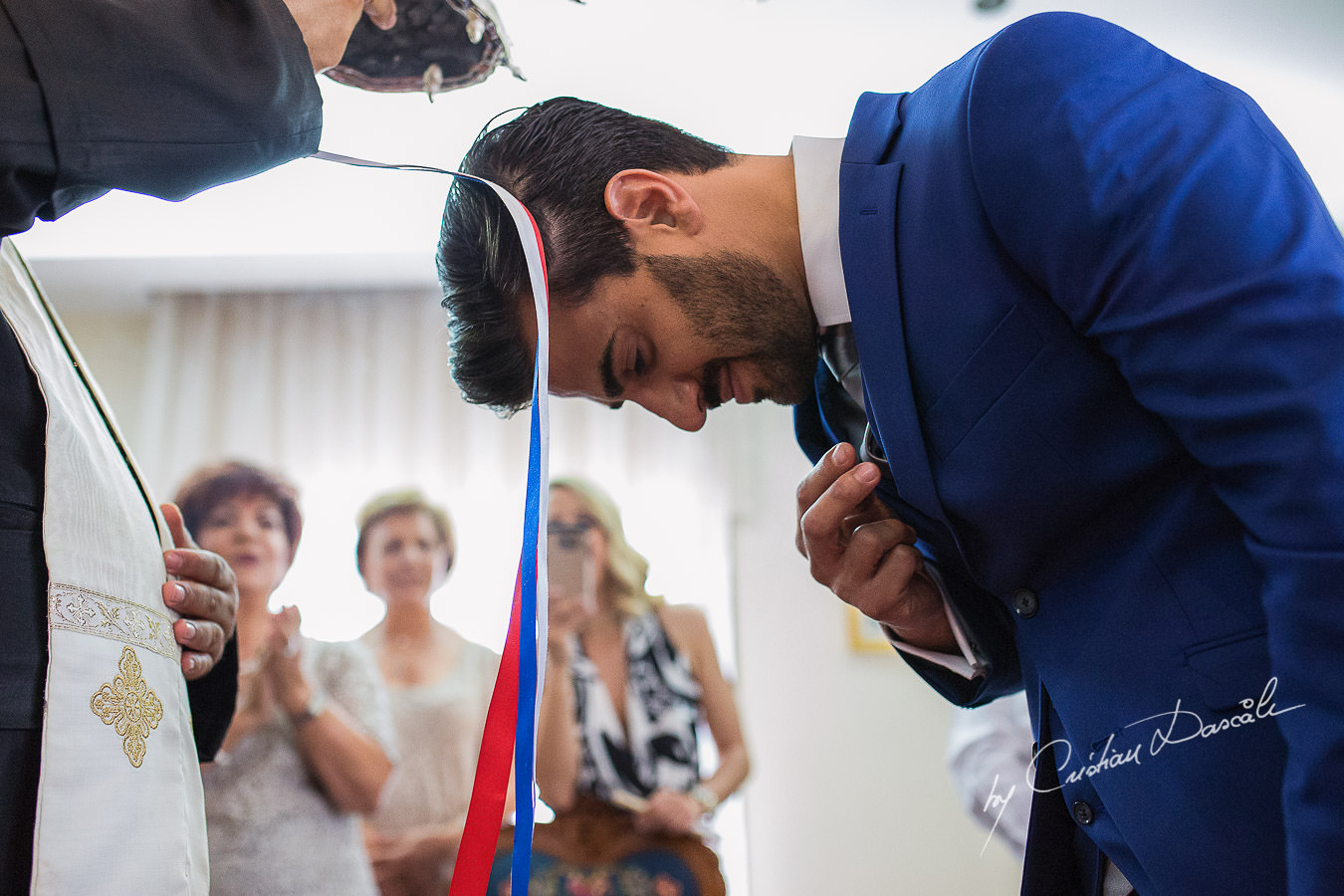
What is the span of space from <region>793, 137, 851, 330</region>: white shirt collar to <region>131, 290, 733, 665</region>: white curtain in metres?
2.78

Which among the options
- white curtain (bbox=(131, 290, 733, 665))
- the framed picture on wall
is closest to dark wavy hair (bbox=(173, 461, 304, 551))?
white curtain (bbox=(131, 290, 733, 665))

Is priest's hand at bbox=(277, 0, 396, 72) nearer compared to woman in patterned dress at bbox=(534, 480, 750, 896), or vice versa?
priest's hand at bbox=(277, 0, 396, 72)

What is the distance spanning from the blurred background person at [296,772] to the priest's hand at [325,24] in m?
1.34

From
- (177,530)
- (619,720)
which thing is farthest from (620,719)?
(177,530)

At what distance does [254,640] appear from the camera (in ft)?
7.88

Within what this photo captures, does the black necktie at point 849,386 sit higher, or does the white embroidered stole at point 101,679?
the black necktie at point 849,386

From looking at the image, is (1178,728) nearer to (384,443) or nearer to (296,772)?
(296,772)

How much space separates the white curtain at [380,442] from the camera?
3.72 metres

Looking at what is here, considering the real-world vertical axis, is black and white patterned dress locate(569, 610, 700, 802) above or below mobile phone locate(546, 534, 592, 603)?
below

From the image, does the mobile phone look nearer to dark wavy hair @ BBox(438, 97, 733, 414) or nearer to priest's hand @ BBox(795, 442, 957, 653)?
dark wavy hair @ BBox(438, 97, 733, 414)

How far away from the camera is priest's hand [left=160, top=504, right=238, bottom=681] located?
2.75 ft

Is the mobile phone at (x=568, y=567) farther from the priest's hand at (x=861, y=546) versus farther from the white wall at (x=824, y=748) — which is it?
the priest's hand at (x=861, y=546)

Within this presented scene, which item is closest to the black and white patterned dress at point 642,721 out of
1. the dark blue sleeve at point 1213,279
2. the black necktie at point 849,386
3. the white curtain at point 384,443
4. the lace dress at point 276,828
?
the lace dress at point 276,828

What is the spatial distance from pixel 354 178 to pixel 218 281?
998 millimetres
